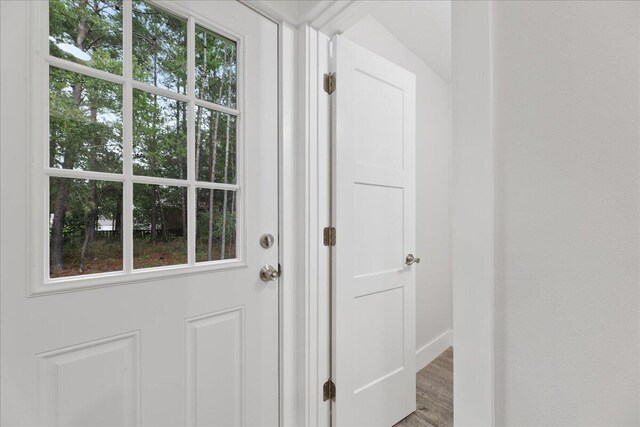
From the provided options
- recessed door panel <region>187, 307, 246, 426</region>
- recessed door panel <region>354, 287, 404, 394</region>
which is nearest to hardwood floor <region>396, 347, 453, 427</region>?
recessed door panel <region>354, 287, 404, 394</region>

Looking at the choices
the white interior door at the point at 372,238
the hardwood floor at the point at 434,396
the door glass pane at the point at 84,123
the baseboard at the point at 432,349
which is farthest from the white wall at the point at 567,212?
the baseboard at the point at 432,349

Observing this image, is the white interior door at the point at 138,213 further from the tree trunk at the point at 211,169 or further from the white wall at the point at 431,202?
the white wall at the point at 431,202

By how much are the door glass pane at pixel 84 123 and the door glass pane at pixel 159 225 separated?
0.12m

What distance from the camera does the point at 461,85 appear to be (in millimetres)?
703

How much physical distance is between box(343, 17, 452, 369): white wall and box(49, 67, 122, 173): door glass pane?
5.67 feet

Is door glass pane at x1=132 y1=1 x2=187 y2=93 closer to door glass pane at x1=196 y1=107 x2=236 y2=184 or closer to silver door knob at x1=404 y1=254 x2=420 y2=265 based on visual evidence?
door glass pane at x1=196 y1=107 x2=236 y2=184

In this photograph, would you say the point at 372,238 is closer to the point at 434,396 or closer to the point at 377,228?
the point at 377,228

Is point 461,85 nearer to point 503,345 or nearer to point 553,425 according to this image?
point 503,345

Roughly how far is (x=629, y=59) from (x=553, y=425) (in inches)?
27.5

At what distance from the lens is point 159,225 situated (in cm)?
95

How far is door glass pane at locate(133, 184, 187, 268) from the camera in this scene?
911mm

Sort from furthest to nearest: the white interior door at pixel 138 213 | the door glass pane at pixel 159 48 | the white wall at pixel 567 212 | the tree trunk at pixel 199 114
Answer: the tree trunk at pixel 199 114
the door glass pane at pixel 159 48
the white interior door at pixel 138 213
the white wall at pixel 567 212

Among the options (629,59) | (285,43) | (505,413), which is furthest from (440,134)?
(505,413)

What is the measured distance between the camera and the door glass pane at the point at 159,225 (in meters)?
0.91
